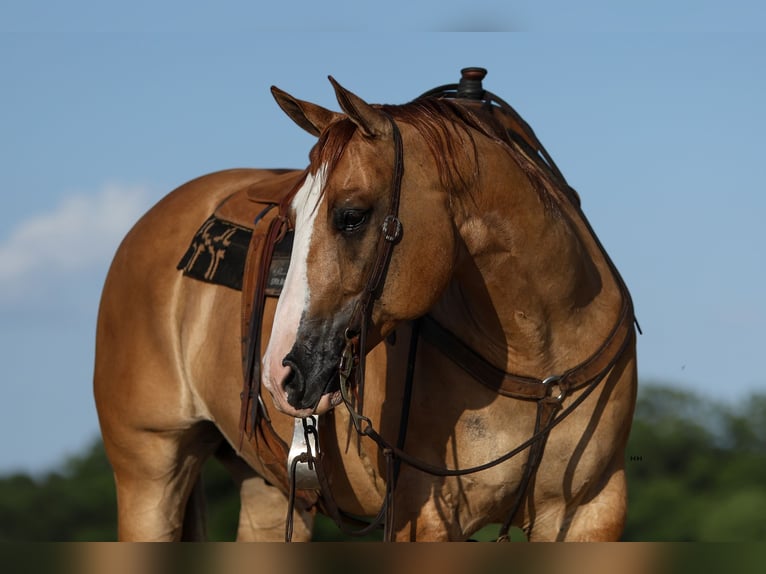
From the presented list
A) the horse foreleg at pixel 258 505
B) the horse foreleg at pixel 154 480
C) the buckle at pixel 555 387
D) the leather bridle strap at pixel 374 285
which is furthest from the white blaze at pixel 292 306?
the horse foreleg at pixel 258 505

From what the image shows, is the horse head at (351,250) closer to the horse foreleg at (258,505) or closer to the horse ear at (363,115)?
the horse ear at (363,115)

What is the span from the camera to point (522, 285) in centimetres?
314

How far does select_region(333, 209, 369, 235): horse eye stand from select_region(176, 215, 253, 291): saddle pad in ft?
4.68

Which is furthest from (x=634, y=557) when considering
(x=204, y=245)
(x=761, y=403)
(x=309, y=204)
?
(x=761, y=403)

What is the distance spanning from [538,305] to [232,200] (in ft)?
5.87

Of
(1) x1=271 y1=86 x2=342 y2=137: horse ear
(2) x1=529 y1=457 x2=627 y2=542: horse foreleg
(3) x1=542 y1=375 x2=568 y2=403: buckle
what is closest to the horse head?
(1) x1=271 y1=86 x2=342 y2=137: horse ear

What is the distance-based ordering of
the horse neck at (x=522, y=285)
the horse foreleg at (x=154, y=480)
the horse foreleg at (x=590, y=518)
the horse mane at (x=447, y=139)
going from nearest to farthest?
the horse mane at (x=447, y=139), the horse neck at (x=522, y=285), the horse foreleg at (x=590, y=518), the horse foreleg at (x=154, y=480)

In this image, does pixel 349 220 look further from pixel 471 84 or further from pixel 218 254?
pixel 218 254

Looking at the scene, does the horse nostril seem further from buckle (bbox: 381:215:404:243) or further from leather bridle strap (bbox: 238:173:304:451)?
leather bridle strap (bbox: 238:173:304:451)

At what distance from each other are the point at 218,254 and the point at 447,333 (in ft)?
4.47

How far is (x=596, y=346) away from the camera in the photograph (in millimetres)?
3301

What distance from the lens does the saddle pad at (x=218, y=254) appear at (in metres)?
4.24

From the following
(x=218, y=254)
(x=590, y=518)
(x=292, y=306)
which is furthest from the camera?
(x=218, y=254)

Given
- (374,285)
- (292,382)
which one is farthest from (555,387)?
(292,382)
